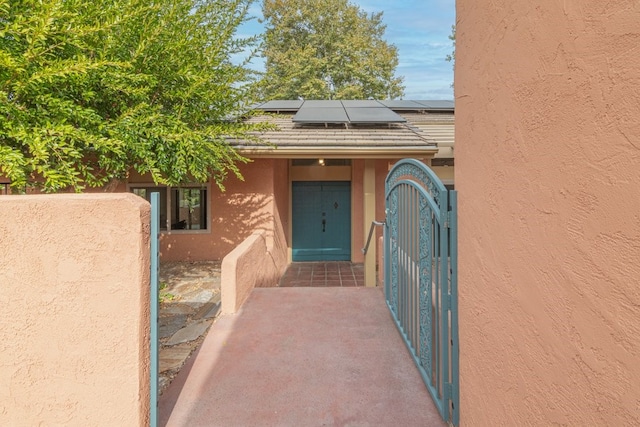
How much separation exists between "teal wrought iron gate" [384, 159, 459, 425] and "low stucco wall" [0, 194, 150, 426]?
6.71 feet

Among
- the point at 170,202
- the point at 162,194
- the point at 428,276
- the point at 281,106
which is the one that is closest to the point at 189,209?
the point at 170,202

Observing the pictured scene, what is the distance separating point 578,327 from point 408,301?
2.44 metres

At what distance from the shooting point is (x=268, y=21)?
2392 cm

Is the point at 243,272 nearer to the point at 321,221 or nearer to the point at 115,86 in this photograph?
the point at 115,86

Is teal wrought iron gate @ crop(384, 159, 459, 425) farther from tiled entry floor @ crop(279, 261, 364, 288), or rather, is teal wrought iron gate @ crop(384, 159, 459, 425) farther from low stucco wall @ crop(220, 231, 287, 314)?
tiled entry floor @ crop(279, 261, 364, 288)

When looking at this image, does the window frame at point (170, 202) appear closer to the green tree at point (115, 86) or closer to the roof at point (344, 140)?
the roof at point (344, 140)

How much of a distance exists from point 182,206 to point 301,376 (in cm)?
614

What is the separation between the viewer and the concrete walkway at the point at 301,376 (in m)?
2.65

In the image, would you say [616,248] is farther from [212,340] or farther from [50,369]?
[212,340]

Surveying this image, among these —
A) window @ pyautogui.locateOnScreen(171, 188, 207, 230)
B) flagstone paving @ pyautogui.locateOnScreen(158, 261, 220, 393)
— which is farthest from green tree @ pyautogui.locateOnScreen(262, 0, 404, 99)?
flagstone paving @ pyautogui.locateOnScreen(158, 261, 220, 393)

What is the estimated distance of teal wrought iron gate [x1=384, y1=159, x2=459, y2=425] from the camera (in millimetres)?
2488

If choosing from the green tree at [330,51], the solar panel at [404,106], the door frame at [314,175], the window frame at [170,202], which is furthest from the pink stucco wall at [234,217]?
the green tree at [330,51]

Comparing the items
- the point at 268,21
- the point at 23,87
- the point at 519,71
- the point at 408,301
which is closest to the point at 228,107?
the point at 23,87

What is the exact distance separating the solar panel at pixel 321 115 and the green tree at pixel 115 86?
2151 mm
